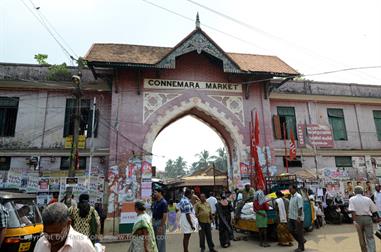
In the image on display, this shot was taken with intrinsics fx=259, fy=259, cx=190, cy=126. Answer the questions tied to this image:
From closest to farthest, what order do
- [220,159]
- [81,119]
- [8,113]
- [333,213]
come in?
1. [333,213]
2. [8,113]
3. [81,119]
4. [220,159]

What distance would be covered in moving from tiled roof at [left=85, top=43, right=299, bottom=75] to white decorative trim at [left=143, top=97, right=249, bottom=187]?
2384mm

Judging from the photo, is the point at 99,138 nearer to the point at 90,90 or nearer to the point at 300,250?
the point at 90,90

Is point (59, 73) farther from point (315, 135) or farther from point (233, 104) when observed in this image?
point (315, 135)

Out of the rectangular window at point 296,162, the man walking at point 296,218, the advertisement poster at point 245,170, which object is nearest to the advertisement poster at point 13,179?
the advertisement poster at point 245,170

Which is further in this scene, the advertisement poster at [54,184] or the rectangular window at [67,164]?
the rectangular window at [67,164]

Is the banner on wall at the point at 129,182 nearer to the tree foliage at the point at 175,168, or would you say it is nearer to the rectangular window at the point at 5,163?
the rectangular window at the point at 5,163

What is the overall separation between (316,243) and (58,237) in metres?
8.15

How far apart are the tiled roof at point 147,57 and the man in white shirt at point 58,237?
1036 cm

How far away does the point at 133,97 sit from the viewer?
12328mm

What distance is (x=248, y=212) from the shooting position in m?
8.74

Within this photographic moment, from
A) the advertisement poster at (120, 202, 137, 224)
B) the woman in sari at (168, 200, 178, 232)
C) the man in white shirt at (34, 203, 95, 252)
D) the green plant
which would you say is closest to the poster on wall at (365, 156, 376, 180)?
the woman in sari at (168, 200, 178, 232)

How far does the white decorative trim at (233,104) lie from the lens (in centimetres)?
1309

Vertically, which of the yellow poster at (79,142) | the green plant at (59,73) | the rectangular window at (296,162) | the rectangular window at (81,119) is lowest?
the rectangular window at (296,162)

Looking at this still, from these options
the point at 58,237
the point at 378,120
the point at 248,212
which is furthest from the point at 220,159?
the point at 58,237
